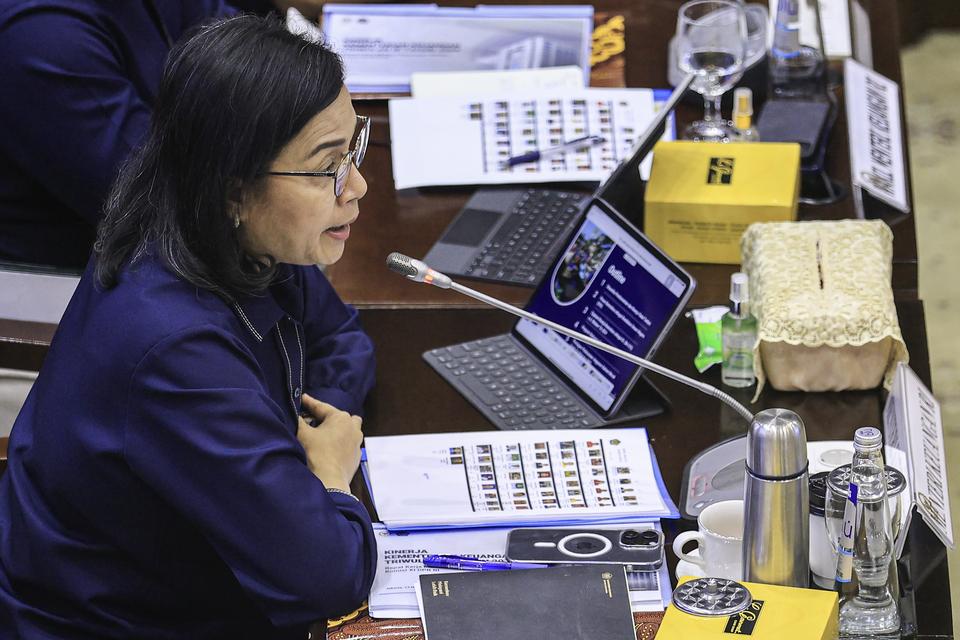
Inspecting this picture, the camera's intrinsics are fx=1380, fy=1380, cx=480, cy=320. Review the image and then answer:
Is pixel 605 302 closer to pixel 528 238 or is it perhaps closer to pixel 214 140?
pixel 528 238

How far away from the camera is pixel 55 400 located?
1.45 m

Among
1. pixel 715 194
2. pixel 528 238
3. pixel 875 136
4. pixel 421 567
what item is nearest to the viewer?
pixel 421 567

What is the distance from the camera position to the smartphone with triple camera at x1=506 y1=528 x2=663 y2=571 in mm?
1406

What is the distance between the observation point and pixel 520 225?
84.9 inches

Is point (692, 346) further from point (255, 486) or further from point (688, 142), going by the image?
point (255, 486)

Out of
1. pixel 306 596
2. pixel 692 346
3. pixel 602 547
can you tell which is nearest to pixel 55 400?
pixel 306 596

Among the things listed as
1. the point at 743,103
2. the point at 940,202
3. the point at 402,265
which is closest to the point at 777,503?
the point at 402,265

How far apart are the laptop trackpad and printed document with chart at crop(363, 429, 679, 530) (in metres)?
0.52

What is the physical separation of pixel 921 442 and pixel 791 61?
1087 millimetres

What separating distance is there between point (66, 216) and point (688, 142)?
1.02 metres

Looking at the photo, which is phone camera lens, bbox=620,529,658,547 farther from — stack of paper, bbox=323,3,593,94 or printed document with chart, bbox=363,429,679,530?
stack of paper, bbox=323,3,593,94

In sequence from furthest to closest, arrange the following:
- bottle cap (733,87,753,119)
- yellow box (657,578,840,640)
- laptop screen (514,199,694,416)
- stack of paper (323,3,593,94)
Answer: stack of paper (323,3,593,94) → bottle cap (733,87,753,119) → laptop screen (514,199,694,416) → yellow box (657,578,840,640)

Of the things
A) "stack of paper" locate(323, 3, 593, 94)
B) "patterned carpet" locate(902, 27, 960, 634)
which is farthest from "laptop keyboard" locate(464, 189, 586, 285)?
"patterned carpet" locate(902, 27, 960, 634)

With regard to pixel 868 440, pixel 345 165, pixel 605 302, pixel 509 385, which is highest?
pixel 345 165
